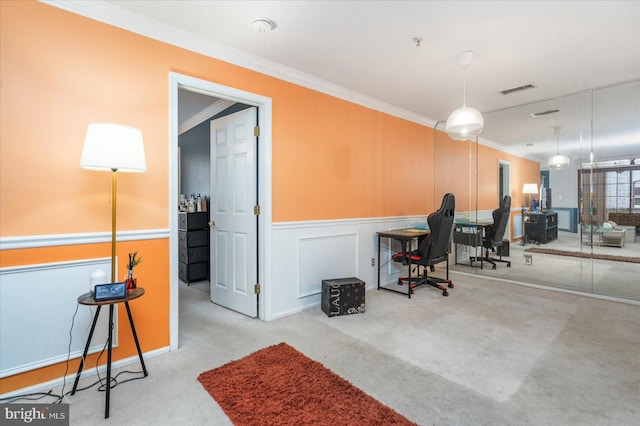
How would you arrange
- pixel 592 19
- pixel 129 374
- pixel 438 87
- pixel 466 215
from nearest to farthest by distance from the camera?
pixel 129 374 < pixel 592 19 < pixel 438 87 < pixel 466 215

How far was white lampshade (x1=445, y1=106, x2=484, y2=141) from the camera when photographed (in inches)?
111

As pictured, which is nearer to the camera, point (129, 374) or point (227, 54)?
point (129, 374)

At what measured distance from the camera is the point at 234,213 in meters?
3.33

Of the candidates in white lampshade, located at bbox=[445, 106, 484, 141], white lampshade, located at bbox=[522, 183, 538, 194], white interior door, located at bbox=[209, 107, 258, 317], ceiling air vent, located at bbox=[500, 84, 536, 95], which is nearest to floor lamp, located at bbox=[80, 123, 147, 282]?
white interior door, located at bbox=[209, 107, 258, 317]

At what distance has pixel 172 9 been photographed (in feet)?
7.10

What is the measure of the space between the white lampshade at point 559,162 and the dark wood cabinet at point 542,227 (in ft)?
2.07

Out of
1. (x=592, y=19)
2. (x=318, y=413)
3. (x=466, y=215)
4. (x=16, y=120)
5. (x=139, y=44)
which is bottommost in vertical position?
(x=318, y=413)

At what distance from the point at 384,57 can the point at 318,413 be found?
9.64 ft

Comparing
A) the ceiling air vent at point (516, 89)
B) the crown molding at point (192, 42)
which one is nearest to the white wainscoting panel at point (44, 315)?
the crown molding at point (192, 42)

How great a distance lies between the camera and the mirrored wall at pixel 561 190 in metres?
3.64

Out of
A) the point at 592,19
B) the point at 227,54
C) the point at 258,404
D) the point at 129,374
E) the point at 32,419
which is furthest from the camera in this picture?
the point at 227,54

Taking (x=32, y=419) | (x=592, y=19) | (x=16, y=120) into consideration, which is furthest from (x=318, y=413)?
(x=592, y=19)

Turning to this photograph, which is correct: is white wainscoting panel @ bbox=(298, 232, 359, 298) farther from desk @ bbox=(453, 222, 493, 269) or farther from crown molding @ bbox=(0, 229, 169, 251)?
desk @ bbox=(453, 222, 493, 269)

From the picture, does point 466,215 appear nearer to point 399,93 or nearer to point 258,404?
point 399,93
